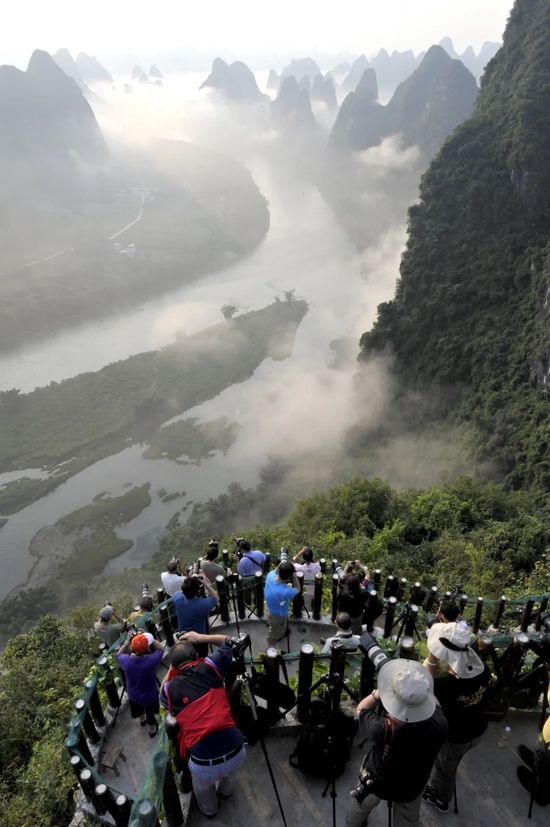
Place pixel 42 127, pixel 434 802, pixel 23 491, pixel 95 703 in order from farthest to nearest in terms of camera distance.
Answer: pixel 42 127 → pixel 23 491 → pixel 95 703 → pixel 434 802

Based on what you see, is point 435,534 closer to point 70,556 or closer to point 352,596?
point 352,596

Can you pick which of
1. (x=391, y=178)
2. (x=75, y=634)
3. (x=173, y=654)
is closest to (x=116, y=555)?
(x=75, y=634)

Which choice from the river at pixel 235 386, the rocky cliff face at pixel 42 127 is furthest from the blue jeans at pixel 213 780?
the rocky cliff face at pixel 42 127

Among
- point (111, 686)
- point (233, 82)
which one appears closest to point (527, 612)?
point (111, 686)

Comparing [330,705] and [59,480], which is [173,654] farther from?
[59,480]

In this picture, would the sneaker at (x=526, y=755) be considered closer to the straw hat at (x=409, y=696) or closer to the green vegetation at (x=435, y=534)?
the straw hat at (x=409, y=696)

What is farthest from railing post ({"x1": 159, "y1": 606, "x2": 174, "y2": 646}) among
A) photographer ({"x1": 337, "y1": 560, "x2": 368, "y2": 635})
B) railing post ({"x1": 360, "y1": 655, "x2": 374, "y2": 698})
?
railing post ({"x1": 360, "y1": 655, "x2": 374, "y2": 698})
